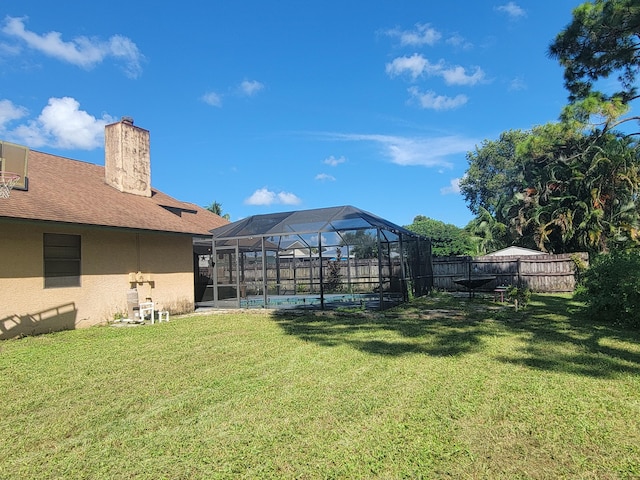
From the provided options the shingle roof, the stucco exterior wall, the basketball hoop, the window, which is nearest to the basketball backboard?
the basketball hoop

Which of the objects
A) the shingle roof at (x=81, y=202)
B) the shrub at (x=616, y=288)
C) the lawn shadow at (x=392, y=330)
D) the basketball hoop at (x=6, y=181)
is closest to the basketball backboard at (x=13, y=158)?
the basketball hoop at (x=6, y=181)

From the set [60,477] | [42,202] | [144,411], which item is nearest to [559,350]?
[144,411]

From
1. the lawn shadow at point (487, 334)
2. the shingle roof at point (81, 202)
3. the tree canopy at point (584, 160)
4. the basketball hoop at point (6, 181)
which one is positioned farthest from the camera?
the tree canopy at point (584, 160)

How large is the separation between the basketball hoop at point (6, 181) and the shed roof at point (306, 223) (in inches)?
237

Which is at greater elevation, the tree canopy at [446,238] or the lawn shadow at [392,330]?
the tree canopy at [446,238]

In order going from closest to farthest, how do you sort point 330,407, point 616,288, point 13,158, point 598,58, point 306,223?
1. point 330,407
2. point 13,158
3. point 616,288
4. point 598,58
5. point 306,223

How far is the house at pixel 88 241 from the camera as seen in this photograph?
8.32 meters

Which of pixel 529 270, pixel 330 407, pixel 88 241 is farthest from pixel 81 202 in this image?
pixel 529 270

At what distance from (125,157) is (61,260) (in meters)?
4.50

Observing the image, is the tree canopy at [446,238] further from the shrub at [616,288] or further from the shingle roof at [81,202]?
the shingle roof at [81,202]

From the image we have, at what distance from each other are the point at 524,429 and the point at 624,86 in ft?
34.8

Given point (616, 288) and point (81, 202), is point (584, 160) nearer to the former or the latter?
point (616, 288)

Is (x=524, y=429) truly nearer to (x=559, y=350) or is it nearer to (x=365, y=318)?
(x=559, y=350)

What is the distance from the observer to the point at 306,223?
12.4 m
